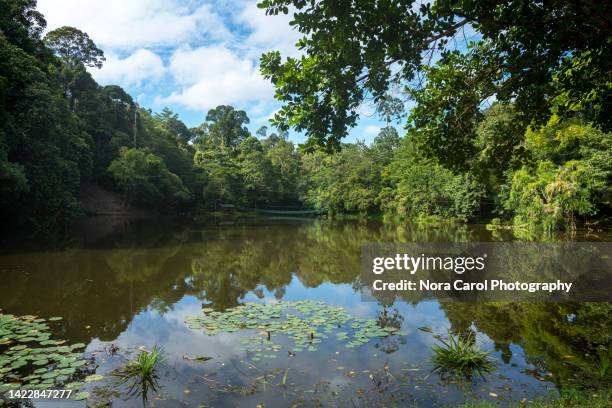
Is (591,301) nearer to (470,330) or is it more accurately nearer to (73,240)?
(470,330)

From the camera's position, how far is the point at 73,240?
56.4 ft

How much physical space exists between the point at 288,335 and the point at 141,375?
2180 mm

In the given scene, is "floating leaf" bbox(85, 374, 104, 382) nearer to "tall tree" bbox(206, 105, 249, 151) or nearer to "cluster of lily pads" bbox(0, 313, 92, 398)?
"cluster of lily pads" bbox(0, 313, 92, 398)

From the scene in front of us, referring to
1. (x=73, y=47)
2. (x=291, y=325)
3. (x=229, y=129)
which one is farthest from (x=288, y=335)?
(x=229, y=129)

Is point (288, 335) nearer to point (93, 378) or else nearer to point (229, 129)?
point (93, 378)

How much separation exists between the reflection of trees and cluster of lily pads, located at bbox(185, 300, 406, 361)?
1544mm

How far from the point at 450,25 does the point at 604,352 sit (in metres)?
4.49

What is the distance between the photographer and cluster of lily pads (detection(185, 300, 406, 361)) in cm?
573

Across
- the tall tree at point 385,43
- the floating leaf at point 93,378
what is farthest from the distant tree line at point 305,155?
the floating leaf at point 93,378

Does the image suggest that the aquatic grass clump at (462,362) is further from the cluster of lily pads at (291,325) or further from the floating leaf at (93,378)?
the floating leaf at (93,378)

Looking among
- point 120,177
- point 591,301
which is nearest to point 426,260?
point 591,301

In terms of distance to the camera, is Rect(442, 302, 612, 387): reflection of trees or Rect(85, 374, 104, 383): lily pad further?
Rect(442, 302, 612, 387): reflection of trees

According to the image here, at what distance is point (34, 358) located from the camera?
15.7 ft

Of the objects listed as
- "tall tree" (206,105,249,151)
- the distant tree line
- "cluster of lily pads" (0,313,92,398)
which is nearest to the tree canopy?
the distant tree line
